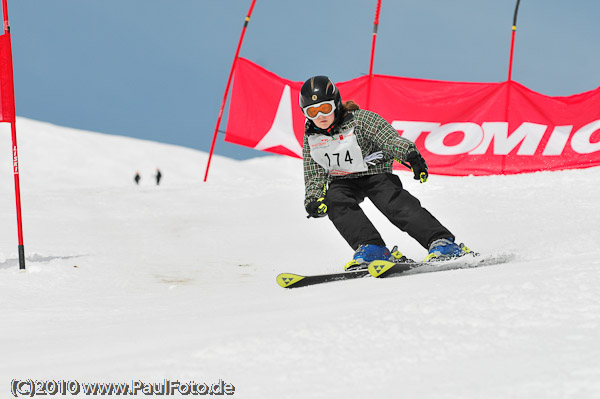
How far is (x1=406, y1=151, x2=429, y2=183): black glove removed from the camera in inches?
141

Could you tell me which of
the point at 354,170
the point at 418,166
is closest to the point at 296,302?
the point at 418,166

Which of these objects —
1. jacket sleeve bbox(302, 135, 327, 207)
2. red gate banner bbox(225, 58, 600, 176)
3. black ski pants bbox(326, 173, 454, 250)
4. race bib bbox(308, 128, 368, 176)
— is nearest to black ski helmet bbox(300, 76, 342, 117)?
race bib bbox(308, 128, 368, 176)

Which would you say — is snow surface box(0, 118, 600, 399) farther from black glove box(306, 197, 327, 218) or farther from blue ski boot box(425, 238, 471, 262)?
black glove box(306, 197, 327, 218)

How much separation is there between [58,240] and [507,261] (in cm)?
419

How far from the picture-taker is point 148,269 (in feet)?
16.6

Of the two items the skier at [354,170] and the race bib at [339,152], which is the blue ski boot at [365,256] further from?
the race bib at [339,152]

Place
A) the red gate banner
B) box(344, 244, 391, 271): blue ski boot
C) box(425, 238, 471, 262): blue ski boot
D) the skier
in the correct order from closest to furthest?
box(425, 238, 471, 262): blue ski boot → box(344, 244, 391, 271): blue ski boot → the skier → the red gate banner

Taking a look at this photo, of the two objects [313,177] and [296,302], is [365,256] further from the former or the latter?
[296,302]

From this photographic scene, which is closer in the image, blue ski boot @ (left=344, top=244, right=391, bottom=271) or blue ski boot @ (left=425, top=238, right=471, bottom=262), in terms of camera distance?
blue ski boot @ (left=425, top=238, right=471, bottom=262)

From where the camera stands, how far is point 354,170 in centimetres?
395

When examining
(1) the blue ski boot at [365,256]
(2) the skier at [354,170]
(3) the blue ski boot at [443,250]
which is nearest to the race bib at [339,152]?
(2) the skier at [354,170]

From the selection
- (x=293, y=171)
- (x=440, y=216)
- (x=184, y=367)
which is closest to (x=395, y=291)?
(x=184, y=367)

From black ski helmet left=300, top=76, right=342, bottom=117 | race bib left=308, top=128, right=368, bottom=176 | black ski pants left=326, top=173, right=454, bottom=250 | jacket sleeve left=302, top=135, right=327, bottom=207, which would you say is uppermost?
black ski helmet left=300, top=76, right=342, bottom=117

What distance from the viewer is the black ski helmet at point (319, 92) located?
3.82m
